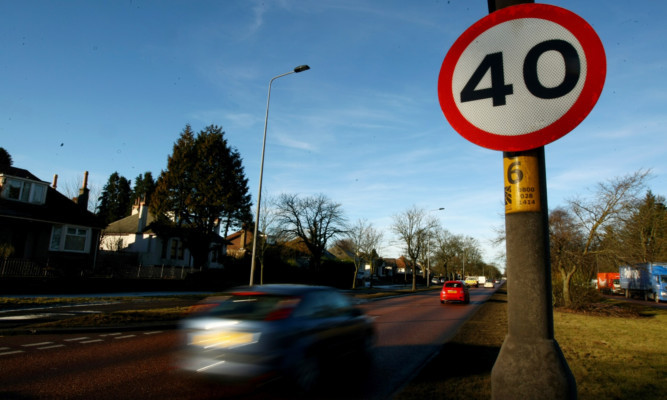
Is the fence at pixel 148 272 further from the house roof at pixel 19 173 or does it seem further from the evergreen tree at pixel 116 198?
the evergreen tree at pixel 116 198

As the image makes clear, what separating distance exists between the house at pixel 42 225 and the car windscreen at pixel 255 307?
76.0 ft

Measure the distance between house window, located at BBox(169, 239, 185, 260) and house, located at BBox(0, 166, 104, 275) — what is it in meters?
11.7

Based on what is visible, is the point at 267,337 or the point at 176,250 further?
the point at 176,250

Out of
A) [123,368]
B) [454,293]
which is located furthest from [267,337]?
[454,293]

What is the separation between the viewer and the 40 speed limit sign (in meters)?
1.92

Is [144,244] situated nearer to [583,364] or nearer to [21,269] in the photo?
[21,269]

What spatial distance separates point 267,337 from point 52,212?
3135 centimetres

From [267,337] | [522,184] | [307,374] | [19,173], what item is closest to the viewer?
[522,184]

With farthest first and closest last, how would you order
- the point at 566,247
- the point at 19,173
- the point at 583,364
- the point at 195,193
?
the point at 195,193 < the point at 19,173 < the point at 566,247 < the point at 583,364

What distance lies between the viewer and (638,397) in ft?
16.0

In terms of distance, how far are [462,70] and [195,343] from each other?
198 inches

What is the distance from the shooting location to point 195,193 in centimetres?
3688

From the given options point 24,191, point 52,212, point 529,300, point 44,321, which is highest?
point 24,191

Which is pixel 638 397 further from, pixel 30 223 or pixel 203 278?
pixel 30 223
